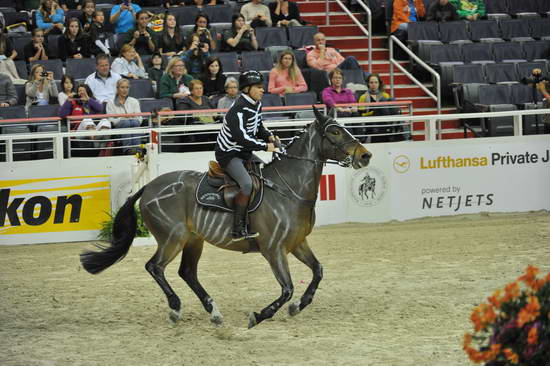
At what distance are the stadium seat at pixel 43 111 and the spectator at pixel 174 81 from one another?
71.3 inches

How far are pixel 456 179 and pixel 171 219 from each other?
22.9ft

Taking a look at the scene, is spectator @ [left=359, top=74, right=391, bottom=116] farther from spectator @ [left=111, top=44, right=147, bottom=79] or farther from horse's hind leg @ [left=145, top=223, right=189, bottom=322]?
horse's hind leg @ [left=145, top=223, right=189, bottom=322]

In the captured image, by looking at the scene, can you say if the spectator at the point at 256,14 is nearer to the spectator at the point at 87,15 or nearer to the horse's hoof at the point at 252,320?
the spectator at the point at 87,15

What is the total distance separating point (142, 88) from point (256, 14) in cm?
343

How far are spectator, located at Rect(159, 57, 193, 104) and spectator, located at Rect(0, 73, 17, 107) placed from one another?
2.39 metres

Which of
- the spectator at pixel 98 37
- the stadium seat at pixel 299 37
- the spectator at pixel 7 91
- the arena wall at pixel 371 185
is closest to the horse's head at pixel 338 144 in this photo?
the arena wall at pixel 371 185

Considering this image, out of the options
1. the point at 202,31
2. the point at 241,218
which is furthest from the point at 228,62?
the point at 241,218

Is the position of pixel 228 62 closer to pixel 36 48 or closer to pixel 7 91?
pixel 36 48

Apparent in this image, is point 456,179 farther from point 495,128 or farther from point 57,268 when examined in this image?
point 57,268

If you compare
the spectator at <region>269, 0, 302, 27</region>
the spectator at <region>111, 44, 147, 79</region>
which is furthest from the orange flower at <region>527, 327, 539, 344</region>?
the spectator at <region>269, 0, 302, 27</region>

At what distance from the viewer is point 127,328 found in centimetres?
A: 882

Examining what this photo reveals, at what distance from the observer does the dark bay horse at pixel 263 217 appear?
8906 millimetres

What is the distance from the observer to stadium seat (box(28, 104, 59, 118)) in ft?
48.9

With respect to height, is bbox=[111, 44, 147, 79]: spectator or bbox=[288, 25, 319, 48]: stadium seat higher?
bbox=[288, 25, 319, 48]: stadium seat
